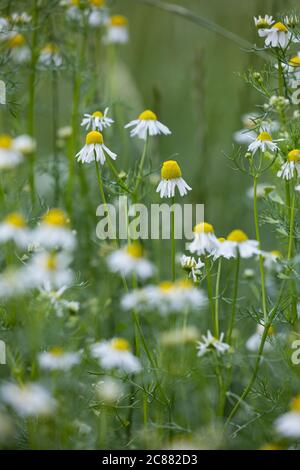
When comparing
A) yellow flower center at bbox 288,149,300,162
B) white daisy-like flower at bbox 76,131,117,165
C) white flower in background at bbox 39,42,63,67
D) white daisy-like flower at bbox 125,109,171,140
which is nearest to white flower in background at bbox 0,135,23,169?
white daisy-like flower at bbox 76,131,117,165

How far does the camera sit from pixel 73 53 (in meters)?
1.72

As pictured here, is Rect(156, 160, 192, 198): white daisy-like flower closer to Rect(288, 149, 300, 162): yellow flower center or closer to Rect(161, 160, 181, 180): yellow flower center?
Rect(161, 160, 181, 180): yellow flower center

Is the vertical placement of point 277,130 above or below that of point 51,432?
above

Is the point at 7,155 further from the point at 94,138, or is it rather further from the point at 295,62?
the point at 295,62

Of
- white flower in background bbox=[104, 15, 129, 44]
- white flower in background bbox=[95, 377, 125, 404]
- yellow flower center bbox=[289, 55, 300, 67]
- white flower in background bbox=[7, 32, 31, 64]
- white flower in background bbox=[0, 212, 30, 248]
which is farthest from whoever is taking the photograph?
white flower in background bbox=[104, 15, 129, 44]

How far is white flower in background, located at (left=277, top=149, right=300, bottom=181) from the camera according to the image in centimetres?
114

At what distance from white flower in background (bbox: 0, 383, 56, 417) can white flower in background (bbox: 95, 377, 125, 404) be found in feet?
0.57

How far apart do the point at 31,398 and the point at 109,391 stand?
0.25 m

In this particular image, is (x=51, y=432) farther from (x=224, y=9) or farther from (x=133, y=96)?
(x=224, y=9)

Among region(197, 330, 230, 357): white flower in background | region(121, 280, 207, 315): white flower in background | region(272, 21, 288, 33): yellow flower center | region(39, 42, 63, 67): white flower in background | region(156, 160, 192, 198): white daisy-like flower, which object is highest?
region(39, 42, 63, 67): white flower in background

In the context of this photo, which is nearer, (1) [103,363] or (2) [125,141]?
(1) [103,363]
